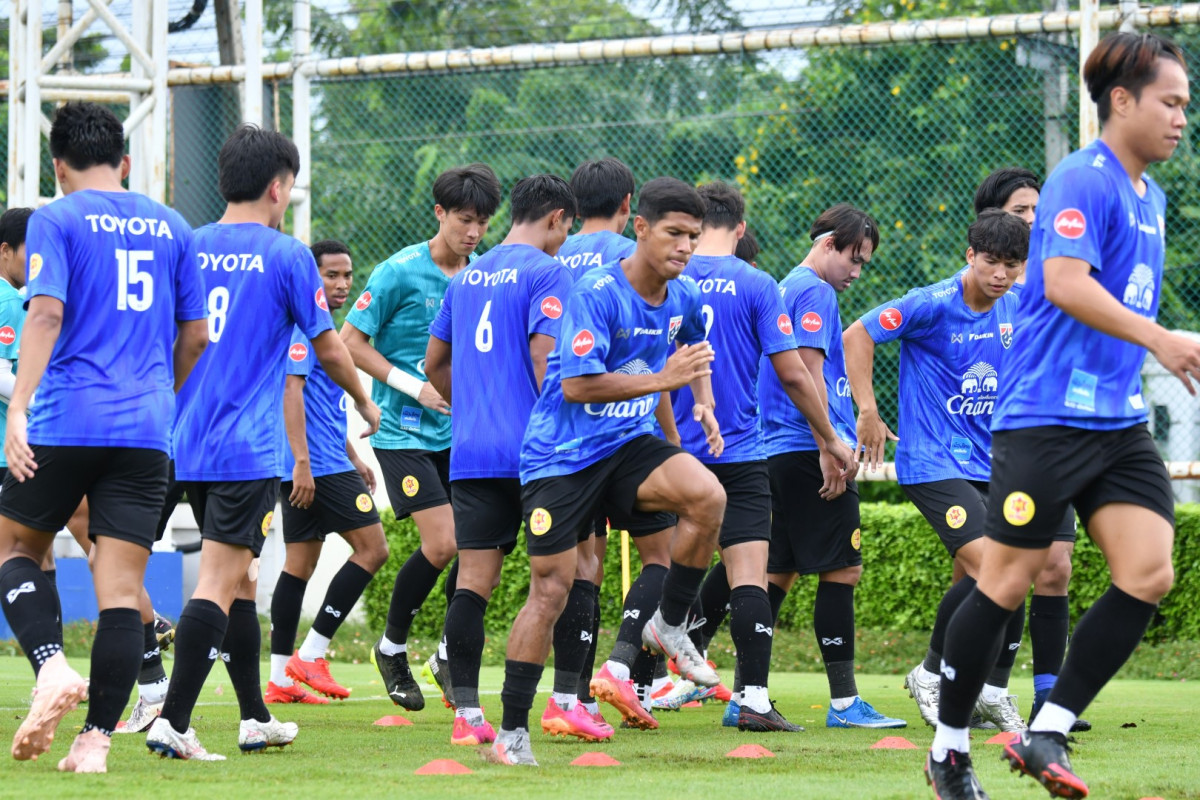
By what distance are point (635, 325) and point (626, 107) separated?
918 cm

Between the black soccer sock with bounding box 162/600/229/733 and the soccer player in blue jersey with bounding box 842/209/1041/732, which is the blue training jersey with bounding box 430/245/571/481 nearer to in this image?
the black soccer sock with bounding box 162/600/229/733

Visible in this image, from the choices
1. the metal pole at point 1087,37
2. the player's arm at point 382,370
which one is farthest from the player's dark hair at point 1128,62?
the metal pole at point 1087,37

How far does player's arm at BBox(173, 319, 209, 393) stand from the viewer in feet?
17.3

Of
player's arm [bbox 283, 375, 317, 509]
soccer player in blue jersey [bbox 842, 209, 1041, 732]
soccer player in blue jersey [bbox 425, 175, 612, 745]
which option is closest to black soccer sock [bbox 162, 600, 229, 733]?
soccer player in blue jersey [bbox 425, 175, 612, 745]

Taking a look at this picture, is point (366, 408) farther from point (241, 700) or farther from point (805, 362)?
point (805, 362)

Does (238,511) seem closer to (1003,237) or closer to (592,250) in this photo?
(592,250)

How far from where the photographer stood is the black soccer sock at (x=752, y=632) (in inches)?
261

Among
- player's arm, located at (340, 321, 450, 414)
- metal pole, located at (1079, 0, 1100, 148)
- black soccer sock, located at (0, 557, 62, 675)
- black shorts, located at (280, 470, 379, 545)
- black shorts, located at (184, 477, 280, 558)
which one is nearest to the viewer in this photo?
black soccer sock, located at (0, 557, 62, 675)

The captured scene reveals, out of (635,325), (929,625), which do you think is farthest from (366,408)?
(929,625)

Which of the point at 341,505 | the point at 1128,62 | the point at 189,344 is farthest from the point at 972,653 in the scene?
the point at 341,505

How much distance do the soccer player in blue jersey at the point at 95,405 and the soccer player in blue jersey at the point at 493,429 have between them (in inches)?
43.4

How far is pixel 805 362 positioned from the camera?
703cm

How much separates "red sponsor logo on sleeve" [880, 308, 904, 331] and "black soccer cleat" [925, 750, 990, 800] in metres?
2.77

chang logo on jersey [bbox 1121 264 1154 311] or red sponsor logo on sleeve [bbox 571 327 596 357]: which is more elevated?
chang logo on jersey [bbox 1121 264 1154 311]
